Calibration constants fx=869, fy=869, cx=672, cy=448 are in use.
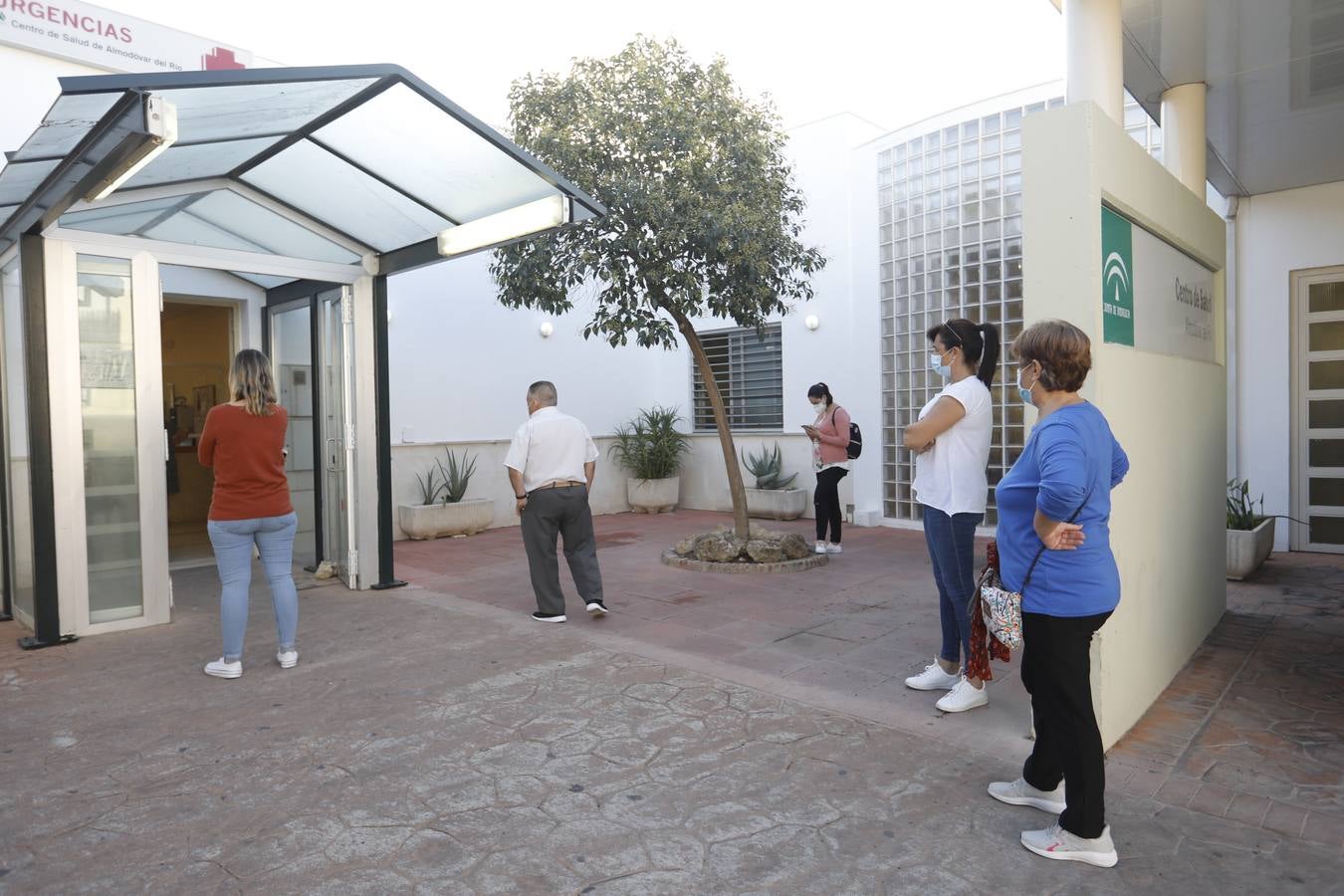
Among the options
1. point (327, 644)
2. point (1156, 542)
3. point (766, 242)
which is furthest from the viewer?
point (766, 242)

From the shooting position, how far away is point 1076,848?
253 cm

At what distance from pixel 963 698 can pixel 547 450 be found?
113 inches

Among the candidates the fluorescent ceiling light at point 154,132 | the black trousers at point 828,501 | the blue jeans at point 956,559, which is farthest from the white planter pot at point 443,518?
the blue jeans at point 956,559

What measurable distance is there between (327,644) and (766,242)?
4.61m

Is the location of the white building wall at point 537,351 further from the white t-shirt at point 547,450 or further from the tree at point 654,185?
the white t-shirt at point 547,450

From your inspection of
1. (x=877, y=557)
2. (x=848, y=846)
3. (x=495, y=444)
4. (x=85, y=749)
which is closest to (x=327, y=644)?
(x=85, y=749)

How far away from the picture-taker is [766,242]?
7336 mm

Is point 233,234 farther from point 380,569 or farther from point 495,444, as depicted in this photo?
point 495,444

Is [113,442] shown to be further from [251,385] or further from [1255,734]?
[1255,734]

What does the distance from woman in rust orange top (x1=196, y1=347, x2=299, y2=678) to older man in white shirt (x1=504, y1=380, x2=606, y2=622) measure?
1.40 m

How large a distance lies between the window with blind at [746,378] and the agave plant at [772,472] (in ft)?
1.55

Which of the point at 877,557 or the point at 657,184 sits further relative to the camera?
the point at 877,557

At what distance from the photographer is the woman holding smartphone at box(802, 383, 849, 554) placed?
8.02 metres

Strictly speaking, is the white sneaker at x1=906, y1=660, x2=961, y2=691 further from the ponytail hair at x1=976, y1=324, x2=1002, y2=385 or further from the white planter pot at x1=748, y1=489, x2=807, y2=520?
the white planter pot at x1=748, y1=489, x2=807, y2=520
